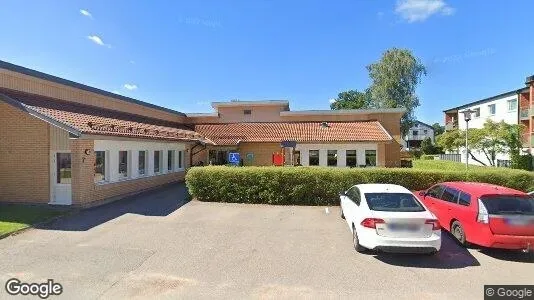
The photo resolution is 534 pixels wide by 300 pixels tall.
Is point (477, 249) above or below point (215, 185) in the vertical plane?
below

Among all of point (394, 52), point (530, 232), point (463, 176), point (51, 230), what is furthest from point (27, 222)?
point (394, 52)

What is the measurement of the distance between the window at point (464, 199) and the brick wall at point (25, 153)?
1331 cm

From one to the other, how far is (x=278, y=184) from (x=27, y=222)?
8110 mm

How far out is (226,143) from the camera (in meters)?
24.8

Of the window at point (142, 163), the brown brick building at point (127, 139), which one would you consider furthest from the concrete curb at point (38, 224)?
the window at point (142, 163)

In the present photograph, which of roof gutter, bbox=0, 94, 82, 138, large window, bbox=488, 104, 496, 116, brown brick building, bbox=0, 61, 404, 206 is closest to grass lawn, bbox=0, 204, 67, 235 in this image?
brown brick building, bbox=0, 61, 404, 206

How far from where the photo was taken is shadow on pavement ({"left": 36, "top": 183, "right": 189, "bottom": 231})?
9.59m

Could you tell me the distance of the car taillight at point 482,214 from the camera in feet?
22.9

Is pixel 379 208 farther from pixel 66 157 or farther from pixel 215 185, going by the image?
pixel 66 157

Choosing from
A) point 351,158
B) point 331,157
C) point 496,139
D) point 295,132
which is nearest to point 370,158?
point 351,158

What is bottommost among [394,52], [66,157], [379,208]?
[379,208]

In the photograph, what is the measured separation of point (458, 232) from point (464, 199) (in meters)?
0.83

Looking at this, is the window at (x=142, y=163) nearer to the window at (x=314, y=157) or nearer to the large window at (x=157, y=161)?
the large window at (x=157, y=161)

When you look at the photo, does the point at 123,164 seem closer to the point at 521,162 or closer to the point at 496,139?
the point at 496,139
